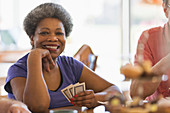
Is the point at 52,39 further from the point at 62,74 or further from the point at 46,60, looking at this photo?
the point at 62,74

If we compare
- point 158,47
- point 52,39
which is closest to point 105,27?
point 158,47

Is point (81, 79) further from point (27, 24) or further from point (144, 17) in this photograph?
point (144, 17)

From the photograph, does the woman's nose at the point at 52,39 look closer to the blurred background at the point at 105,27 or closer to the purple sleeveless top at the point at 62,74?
the purple sleeveless top at the point at 62,74

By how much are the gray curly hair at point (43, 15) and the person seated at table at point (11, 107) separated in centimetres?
71

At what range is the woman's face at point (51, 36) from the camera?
6.23ft

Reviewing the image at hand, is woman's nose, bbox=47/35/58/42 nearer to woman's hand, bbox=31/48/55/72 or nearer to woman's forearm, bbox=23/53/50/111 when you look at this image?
woman's hand, bbox=31/48/55/72

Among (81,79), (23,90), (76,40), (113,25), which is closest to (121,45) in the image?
(113,25)

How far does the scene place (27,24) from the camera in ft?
6.72

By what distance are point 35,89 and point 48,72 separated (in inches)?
10.8

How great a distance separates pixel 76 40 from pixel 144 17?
1527mm

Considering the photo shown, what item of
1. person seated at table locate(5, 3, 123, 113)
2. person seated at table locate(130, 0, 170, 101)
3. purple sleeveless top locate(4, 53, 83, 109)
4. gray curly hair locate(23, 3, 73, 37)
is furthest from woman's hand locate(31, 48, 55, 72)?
person seated at table locate(130, 0, 170, 101)

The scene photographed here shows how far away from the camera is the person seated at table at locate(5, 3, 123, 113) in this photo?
1.66m

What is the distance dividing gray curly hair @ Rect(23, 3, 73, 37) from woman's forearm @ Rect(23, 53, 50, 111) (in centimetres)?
36

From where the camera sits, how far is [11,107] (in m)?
1.32
